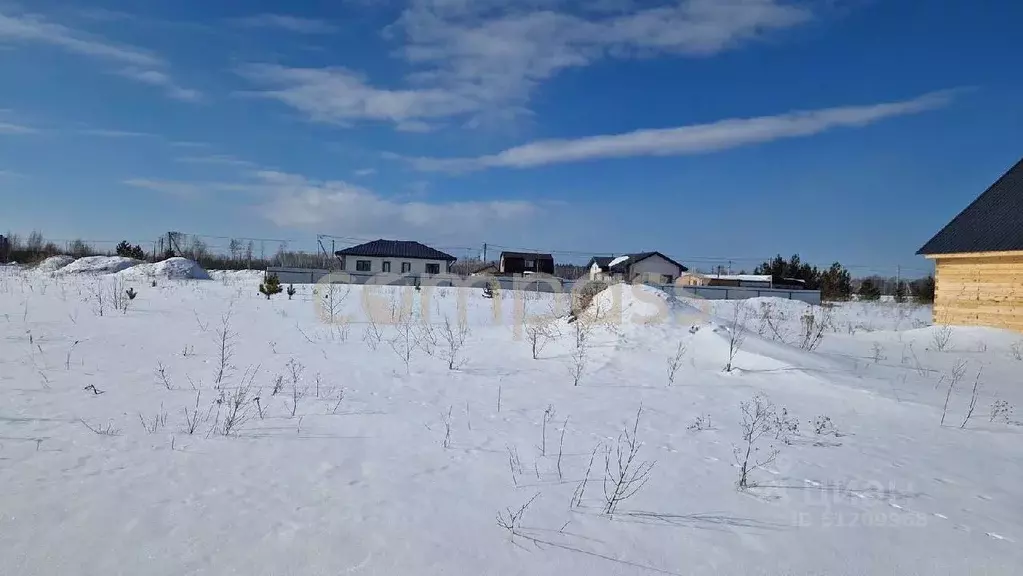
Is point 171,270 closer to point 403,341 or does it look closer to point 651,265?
point 403,341

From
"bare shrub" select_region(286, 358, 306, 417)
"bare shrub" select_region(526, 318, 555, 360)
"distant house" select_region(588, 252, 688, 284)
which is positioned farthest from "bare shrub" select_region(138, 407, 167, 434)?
"distant house" select_region(588, 252, 688, 284)

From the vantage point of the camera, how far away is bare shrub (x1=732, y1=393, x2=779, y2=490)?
3.82 meters

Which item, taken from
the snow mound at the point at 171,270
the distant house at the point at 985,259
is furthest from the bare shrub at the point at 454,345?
the snow mound at the point at 171,270

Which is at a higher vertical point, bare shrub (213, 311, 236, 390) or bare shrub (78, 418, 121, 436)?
bare shrub (213, 311, 236, 390)

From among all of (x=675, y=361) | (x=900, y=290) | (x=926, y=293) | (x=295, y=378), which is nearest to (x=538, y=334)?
(x=675, y=361)

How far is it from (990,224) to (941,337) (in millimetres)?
4037

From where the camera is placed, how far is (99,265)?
3119cm

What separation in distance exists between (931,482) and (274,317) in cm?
1148

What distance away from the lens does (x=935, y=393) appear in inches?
259

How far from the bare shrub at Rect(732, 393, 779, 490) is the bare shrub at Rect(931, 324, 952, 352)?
25.8 ft

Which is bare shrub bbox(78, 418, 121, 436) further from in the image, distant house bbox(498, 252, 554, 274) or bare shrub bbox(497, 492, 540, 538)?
distant house bbox(498, 252, 554, 274)

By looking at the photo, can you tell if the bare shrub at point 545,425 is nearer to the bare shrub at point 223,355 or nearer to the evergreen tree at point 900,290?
the bare shrub at point 223,355

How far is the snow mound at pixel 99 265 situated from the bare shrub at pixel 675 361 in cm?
3317

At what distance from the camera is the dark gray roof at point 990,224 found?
1278cm
